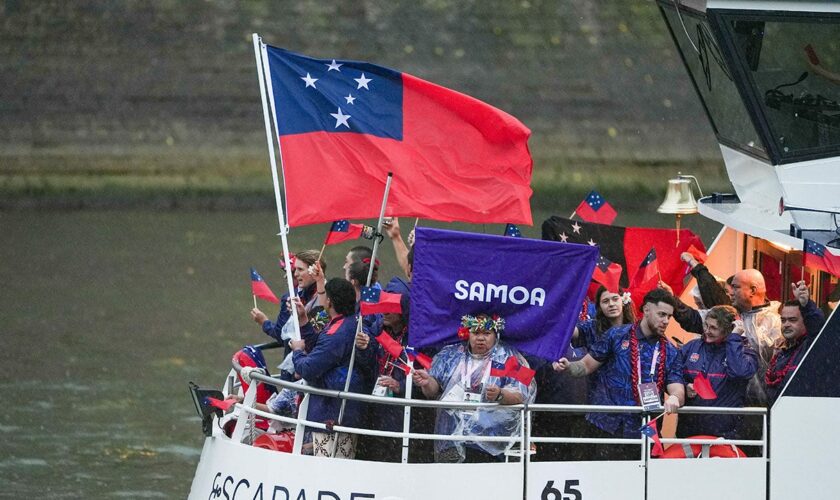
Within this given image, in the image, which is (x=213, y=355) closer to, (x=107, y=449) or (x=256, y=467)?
(x=107, y=449)

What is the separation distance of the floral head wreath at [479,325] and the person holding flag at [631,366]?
0.54 meters

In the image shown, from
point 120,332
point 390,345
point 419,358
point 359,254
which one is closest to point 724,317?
point 419,358

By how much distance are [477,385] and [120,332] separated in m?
15.9

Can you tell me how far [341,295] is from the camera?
32.1ft

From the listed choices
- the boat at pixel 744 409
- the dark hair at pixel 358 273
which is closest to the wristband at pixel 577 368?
the boat at pixel 744 409

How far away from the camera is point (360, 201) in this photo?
10.5 m

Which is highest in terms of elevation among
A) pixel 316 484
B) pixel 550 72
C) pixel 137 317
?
pixel 550 72

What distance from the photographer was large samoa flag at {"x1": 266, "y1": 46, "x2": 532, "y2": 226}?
10.4 meters

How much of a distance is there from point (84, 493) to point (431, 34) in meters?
24.4

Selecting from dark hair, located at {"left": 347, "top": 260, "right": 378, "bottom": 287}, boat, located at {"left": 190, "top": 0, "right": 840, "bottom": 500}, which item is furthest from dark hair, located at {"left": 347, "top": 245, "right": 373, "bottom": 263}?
boat, located at {"left": 190, "top": 0, "right": 840, "bottom": 500}

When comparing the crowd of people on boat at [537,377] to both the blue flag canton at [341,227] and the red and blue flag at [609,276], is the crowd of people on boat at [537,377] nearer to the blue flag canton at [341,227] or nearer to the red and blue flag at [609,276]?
the red and blue flag at [609,276]

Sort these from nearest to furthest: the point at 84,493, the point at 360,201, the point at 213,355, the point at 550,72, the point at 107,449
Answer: the point at 360,201
the point at 84,493
the point at 107,449
the point at 213,355
the point at 550,72

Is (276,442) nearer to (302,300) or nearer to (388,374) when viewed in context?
(388,374)

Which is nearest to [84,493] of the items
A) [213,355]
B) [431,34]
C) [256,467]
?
[213,355]
